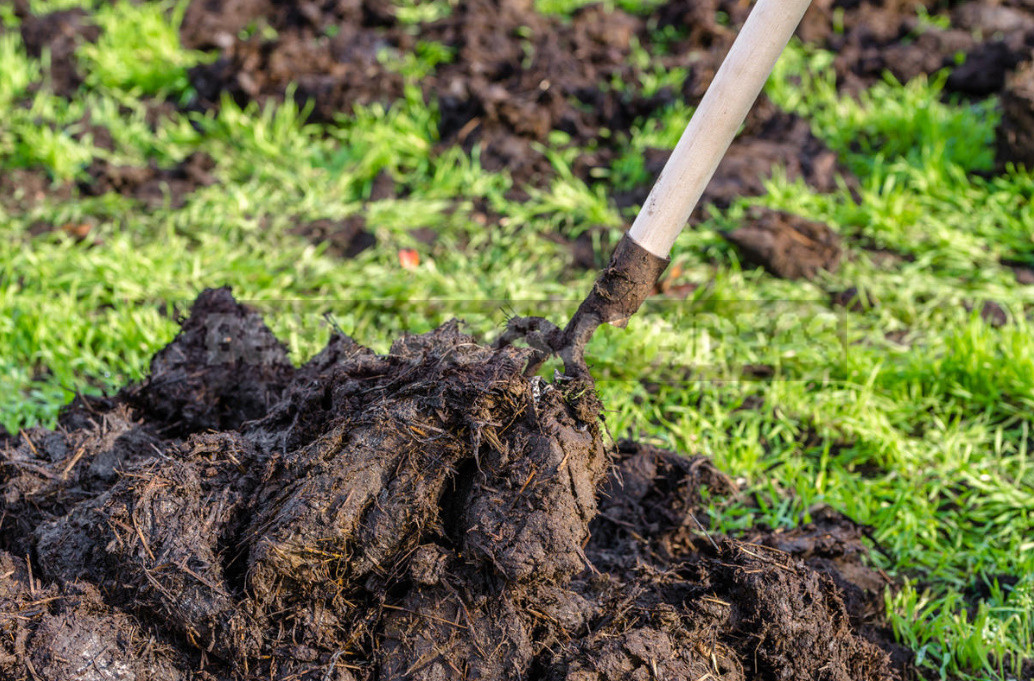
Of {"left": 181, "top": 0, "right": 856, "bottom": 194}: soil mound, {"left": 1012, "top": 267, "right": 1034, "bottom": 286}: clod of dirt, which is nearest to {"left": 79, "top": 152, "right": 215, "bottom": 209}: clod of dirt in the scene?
{"left": 181, "top": 0, "right": 856, "bottom": 194}: soil mound

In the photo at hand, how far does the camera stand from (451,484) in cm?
204

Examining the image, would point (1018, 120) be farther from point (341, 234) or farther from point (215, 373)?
point (215, 373)

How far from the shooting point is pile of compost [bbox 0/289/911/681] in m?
1.93

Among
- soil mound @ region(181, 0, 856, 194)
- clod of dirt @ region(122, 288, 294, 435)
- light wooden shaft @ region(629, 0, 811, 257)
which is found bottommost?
soil mound @ region(181, 0, 856, 194)

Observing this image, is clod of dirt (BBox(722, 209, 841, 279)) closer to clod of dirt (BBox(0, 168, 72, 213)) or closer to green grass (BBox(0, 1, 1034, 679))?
green grass (BBox(0, 1, 1034, 679))

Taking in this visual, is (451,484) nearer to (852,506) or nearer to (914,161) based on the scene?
(852,506)

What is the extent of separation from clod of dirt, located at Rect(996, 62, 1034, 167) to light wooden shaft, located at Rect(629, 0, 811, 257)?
310 centimetres

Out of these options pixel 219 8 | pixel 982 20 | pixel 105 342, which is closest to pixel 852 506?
pixel 105 342

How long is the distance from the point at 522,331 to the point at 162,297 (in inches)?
98.5

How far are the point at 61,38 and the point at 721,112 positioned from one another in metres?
5.76

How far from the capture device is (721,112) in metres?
1.93

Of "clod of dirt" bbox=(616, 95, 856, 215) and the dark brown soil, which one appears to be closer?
"clod of dirt" bbox=(616, 95, 856, 215)

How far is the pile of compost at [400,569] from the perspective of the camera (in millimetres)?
1928

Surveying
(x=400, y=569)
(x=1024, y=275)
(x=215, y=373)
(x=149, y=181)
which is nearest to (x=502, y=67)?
(x=149, y=181)
